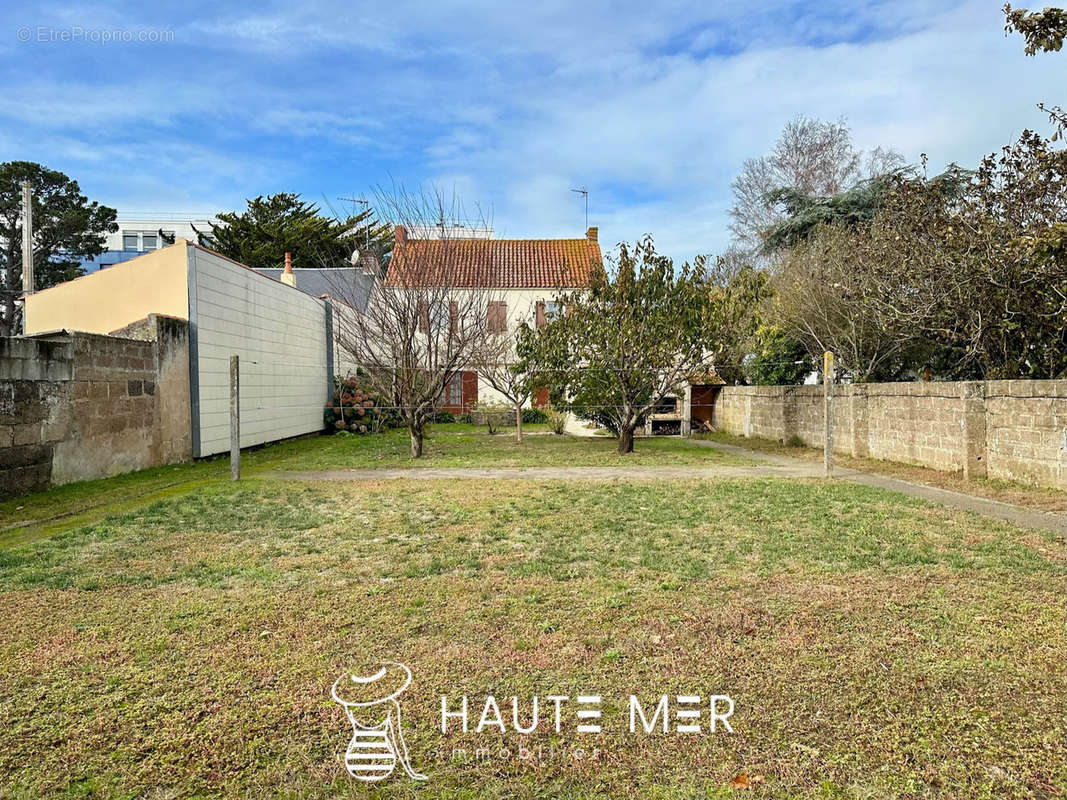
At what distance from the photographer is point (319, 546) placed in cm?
540

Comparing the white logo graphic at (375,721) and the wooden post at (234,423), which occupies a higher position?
the wooden post at (234,423)

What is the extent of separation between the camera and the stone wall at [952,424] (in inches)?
314

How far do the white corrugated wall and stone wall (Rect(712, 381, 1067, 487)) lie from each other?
10.8 meters

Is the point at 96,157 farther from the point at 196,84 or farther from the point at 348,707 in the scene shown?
the point at 348,707

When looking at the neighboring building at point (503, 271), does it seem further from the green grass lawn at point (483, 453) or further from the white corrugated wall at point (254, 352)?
the white corrugated wall at point (254, 352)

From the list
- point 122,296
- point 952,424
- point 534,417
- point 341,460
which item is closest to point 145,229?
point 534,417

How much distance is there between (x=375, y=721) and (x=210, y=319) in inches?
426

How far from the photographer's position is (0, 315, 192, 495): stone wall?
778 centimetres

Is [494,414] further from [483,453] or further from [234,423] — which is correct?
[234,423]

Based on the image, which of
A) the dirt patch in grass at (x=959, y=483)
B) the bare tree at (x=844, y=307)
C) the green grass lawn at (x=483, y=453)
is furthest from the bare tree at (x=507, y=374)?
the bare tree at (x=844, y=307)

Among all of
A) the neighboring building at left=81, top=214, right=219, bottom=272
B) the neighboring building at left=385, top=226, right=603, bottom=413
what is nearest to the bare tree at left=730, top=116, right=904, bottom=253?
the neighboring building at left=385, top=226, right=603, bottom=413

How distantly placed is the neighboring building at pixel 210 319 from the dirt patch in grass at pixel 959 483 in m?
10.2

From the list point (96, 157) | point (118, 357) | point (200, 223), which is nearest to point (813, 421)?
point (118, 357)

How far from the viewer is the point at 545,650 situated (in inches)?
124
